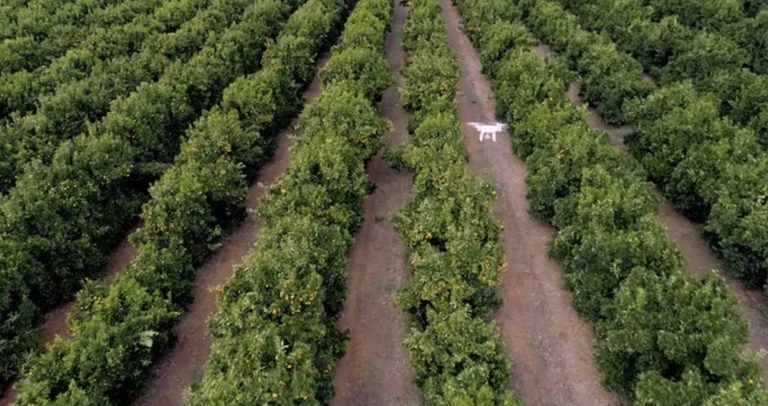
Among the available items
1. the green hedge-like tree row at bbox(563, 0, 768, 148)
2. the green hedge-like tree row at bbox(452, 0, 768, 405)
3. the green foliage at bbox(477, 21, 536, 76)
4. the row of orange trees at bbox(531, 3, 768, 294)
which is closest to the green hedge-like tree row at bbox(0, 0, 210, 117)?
the green foliage at bbox(477, 21, 536, 76)

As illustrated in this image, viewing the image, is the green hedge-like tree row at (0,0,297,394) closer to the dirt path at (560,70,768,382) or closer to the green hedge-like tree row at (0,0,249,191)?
the green hedge-like tree row at (0,0,249,191)

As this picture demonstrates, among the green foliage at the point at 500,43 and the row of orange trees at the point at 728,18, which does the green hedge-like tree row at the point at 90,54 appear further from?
the row of orange trees at the point at 728,18

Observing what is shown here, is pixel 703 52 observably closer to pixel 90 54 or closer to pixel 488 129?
Answer: pixel 488 129

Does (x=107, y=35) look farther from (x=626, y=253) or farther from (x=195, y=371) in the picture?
(x=626, y=253)

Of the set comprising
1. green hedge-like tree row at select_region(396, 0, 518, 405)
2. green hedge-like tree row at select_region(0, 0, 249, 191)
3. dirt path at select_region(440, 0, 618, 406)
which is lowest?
dirt path at select_region(440, 0, 618, 406)

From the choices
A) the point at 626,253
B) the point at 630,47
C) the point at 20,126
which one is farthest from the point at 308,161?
the point at 630,47

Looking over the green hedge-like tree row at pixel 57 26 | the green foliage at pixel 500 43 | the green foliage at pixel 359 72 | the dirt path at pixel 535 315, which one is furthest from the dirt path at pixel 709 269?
the green hedge-like tree row at pixel 57 26

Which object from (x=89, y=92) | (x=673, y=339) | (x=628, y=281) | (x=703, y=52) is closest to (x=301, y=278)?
(x=628, y=281)
